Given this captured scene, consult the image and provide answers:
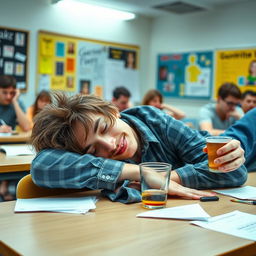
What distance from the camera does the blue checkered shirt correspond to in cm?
118

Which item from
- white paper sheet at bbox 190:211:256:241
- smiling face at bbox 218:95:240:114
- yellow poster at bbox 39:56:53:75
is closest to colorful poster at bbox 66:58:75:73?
yellow poster at bbox 39:56:53:75

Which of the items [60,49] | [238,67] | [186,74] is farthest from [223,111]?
[60,49]

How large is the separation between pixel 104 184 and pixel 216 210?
0.35 metres

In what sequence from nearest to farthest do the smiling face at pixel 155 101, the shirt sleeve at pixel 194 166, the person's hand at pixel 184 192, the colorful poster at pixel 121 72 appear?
the person's hand at pixel 184 192, the shirt sleeve at pixel 194 166, the smiling face at pixel 155 101, the colorful poster at pixel 121 72

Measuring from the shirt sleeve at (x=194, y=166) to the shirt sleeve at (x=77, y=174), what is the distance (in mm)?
237

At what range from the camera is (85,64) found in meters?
5.50

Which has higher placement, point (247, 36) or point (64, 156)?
point (247, 36)

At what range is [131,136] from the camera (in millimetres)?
1335

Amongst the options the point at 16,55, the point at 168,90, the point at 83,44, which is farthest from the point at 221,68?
the point at 16,55

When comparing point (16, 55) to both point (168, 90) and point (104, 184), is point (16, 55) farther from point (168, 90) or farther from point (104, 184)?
point (104, 184)

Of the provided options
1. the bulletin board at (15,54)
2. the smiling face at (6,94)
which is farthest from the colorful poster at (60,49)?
the smiling face at (6,94)

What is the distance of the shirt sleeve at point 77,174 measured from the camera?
1.18 metres

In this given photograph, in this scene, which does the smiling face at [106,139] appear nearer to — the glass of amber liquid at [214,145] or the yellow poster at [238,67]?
the glass of amber liquid at [214,145]

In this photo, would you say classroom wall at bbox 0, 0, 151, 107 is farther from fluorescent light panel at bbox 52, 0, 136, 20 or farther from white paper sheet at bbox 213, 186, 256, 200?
white paper sheet at bbox 213, 186, 256, 200
